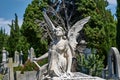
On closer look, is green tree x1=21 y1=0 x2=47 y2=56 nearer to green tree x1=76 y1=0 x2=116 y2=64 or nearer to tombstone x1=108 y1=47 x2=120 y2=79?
green tree x1=76 y1=0 x2=116 y2=64

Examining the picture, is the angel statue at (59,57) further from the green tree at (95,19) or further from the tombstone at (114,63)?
the green tree at (95,19)

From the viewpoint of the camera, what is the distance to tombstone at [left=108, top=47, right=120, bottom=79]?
80.1ft

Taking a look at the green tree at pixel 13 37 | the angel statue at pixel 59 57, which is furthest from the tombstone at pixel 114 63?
the green tree at pixel 13 37

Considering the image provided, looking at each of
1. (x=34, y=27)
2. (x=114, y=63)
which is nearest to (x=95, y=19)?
(x=34, y=27)

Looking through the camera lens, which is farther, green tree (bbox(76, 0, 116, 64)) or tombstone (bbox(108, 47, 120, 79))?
green tree (bbox(76, 0, 116, 64))

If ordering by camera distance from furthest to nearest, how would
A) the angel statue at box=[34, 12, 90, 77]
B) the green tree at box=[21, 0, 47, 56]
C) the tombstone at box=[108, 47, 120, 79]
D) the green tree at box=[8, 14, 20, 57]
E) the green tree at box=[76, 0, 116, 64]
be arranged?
the green tree at box=[8, 14, 20, 57] < the green tree at box=[21, 0, 47, 56] < the green tree at box=[76, 0, 116, 64] < the tombstone at box=[108, 47, 120, 79] < the angel statue at box=[34, 12, 90, 77]

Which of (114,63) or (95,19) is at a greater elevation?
(95,19)

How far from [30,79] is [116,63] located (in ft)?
19.4

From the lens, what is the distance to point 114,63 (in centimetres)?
2572

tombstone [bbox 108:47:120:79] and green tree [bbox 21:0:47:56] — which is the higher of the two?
green tree [bbox 21:0:47:56]

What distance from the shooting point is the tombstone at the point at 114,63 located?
24406 millimetres

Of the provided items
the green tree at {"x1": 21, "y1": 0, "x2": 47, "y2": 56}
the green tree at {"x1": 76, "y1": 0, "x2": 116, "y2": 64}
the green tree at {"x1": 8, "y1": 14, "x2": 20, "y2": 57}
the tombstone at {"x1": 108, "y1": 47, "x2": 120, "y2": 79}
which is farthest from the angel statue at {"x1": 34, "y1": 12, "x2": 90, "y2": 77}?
the green tree at {"x1": 8, "y1": 14, "x2": 20, "y2": 57}

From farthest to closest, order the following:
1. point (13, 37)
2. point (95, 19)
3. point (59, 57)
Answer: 1. point (13, 37)
2. point (95, 19)
3. point (59, 57)

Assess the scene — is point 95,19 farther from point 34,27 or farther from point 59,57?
point 59,57
